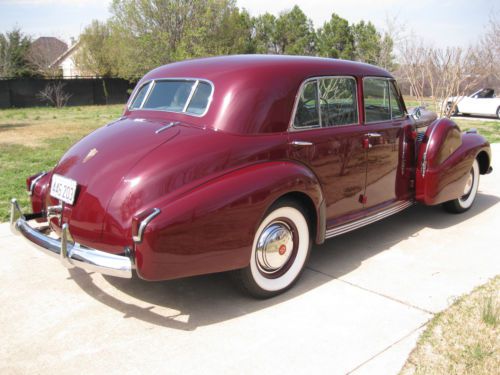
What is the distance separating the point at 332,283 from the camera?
3.75m

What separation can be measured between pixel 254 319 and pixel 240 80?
171 centimetres

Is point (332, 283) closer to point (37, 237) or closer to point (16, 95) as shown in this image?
point (37, 237)

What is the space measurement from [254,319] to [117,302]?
3.34 ft

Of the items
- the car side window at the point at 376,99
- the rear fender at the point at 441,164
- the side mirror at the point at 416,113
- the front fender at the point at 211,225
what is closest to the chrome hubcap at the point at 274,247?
the front fender at the point at 211,225

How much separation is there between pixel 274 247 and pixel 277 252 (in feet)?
0.18

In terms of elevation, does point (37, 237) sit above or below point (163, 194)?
below

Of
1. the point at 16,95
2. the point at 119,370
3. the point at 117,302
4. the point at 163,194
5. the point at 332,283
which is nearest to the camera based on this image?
the point at 119,370

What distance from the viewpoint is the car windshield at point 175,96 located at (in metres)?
3.57

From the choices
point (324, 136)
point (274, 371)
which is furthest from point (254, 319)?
point (324, 136)

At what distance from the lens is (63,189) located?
3.35 m

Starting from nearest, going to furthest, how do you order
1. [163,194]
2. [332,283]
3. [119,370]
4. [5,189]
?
[119,370]
[163,194]
[332,283]
[5,189]

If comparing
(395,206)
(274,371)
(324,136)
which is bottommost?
(274,371)

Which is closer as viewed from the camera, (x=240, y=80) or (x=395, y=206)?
(x=240, y=80)

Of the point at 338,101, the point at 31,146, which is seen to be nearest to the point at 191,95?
the point at 338,101
